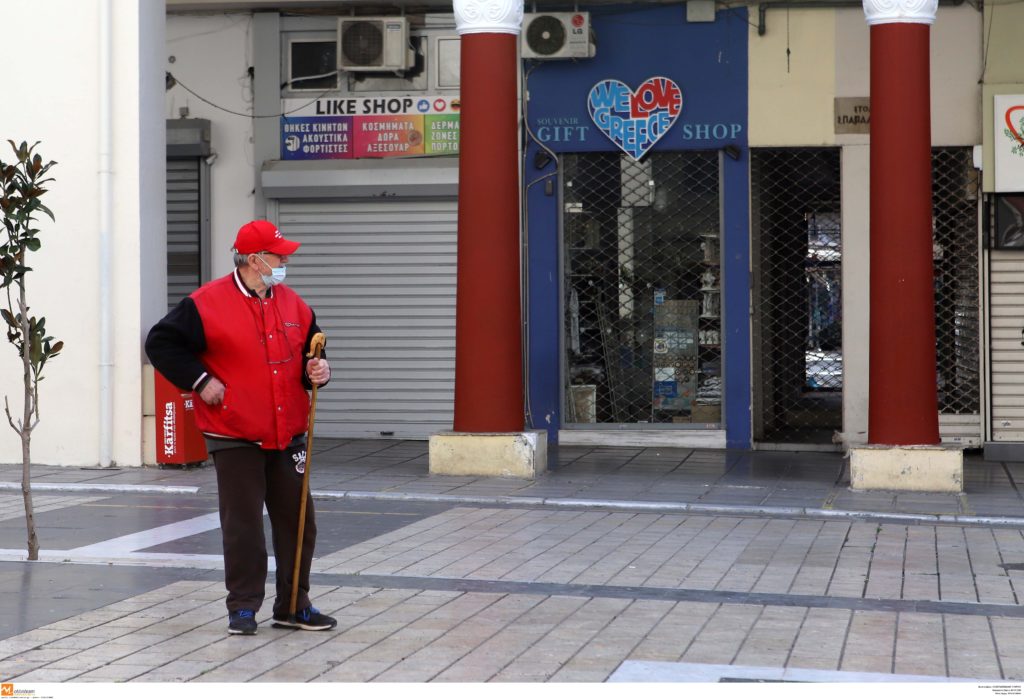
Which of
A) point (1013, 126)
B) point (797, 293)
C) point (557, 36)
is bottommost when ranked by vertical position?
point (797, 293)

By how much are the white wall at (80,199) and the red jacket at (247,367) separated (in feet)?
21.8

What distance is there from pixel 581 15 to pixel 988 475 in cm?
582

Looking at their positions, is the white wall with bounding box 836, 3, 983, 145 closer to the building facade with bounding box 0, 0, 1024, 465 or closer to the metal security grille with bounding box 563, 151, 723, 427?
the building facade with bounding box 0, 0, 1024, 465

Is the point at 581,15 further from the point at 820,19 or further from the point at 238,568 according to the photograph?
the point at 238,568

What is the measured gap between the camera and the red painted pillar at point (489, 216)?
12.5 m

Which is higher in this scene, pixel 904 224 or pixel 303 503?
pixel 904 224

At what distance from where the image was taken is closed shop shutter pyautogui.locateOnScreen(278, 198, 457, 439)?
15820 millimetres

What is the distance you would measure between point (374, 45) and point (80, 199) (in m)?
3.82

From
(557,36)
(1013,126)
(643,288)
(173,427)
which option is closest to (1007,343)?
(1013,126)

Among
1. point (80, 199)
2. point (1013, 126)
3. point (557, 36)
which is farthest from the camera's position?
point (557, 36)

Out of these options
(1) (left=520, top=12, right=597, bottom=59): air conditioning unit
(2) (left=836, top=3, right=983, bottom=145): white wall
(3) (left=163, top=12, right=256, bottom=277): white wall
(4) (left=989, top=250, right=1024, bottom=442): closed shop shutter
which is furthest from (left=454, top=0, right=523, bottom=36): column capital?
(4) (left=989, top=250, right=1024, bottom=442): closed shop shutter

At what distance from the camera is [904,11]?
1184 centimetres

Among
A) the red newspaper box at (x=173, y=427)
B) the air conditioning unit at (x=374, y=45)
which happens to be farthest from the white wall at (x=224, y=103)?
the red newspaper box at (x=173, y=427)

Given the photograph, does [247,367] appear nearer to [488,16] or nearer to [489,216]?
[489,216]
